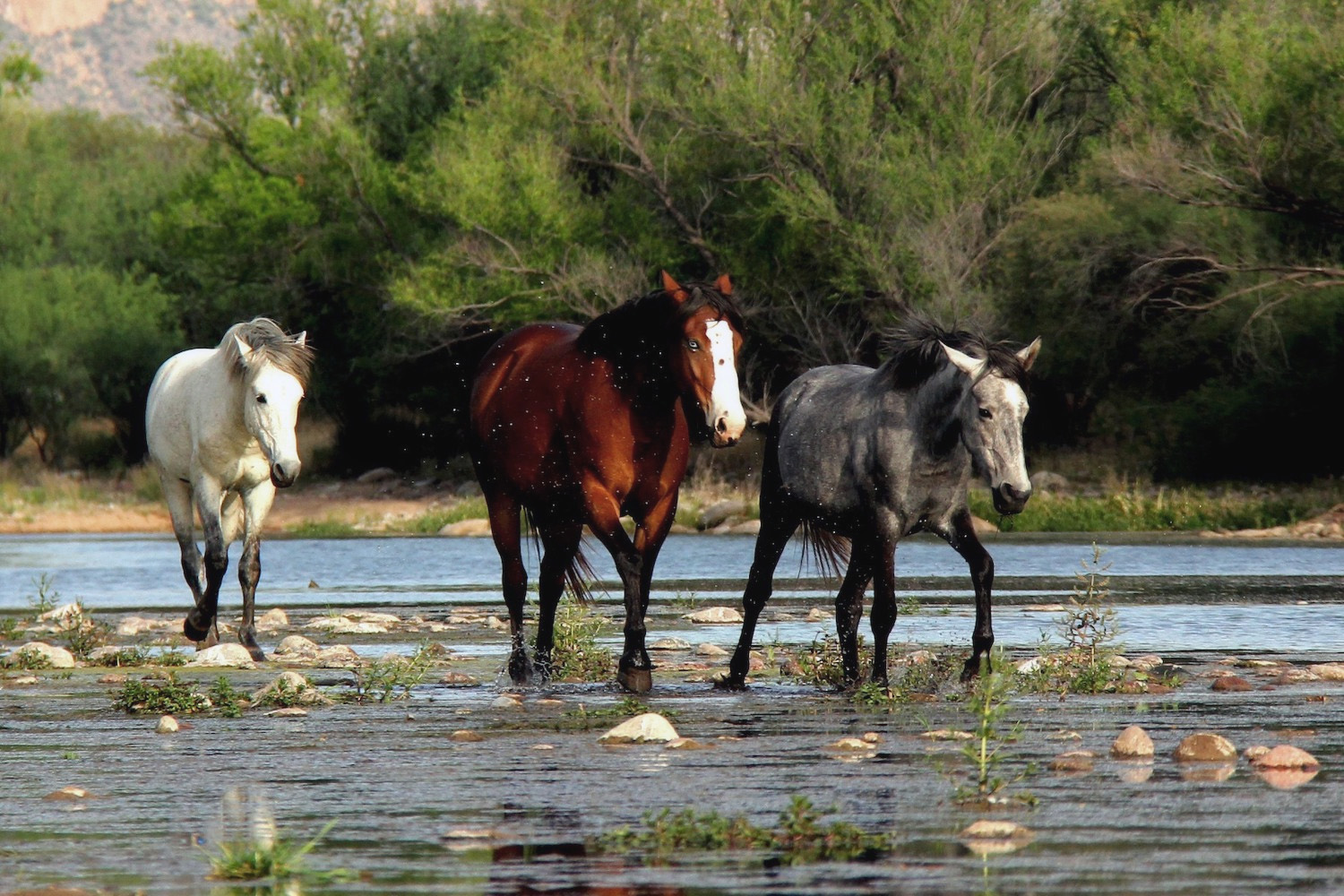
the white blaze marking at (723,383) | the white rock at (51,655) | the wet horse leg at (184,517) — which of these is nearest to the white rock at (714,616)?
the wet horse leg at (184,517)

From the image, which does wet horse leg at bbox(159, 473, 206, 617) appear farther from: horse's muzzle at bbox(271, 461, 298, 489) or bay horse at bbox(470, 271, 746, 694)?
bay horse at bbox(470, 271, 746, 694)

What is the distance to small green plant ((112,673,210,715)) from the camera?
9.49 metres

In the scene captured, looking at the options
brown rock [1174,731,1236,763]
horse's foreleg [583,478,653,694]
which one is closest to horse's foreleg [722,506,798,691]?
horse's foreleg [583,478,653,694]

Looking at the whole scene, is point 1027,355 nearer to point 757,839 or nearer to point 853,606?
point 853,606

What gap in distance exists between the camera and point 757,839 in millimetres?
5762

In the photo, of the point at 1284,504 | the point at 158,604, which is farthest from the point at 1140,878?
the point at 1284,504

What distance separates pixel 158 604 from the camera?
19.3m

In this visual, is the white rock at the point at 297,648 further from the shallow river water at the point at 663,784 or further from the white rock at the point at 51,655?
the white rock at the point at 51,655

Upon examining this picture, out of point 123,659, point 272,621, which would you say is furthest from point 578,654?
point 272,621

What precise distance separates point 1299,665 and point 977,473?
232cm

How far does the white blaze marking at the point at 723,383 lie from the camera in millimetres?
9844

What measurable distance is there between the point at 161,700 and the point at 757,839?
15.3ft

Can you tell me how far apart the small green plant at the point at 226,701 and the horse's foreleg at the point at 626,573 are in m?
1.99

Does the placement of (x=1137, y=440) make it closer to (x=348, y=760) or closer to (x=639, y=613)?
(x=639, y=613)
